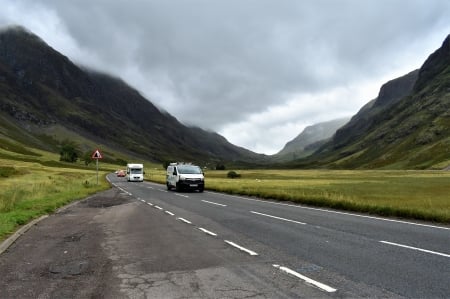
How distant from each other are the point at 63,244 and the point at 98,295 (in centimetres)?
583

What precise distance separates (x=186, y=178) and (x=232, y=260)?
29714 mm

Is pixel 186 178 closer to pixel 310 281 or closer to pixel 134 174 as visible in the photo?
pixel 310 281

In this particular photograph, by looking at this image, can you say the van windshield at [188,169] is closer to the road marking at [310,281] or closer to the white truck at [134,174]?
the white truck at [134,174]

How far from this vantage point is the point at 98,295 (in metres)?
7.52

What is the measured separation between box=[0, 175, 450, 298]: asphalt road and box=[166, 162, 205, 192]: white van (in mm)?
21941

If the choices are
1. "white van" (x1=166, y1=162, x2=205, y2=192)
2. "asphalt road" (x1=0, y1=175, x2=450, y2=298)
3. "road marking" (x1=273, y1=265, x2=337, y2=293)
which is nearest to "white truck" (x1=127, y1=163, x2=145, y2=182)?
"white van" (x1=166, y1=162, x2=205, y2=192)

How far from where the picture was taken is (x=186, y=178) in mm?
39594

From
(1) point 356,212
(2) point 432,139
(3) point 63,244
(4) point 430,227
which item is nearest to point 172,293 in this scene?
(3) point 63,244

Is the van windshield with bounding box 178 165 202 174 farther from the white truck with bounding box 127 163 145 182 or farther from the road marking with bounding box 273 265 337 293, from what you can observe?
the road marking with bounding box 273 265 337 293

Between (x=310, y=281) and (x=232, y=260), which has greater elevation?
(x=232, y=260)

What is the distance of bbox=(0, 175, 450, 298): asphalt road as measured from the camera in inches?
305

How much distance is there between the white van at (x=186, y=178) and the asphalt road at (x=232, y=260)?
21941mm

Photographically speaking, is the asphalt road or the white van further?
the white van

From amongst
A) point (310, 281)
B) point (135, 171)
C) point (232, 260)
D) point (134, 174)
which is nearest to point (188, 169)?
point (134, 174)
